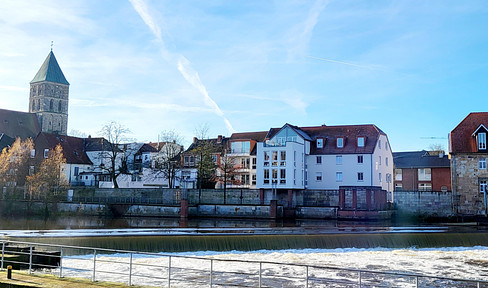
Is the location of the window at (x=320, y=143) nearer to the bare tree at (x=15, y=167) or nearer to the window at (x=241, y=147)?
the window at (x=241, y=147)

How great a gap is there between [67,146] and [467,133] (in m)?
64.1

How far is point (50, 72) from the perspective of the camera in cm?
11856

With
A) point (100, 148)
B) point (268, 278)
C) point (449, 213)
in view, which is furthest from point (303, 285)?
point (100, 148)

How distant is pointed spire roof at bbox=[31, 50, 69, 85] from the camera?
118 meters

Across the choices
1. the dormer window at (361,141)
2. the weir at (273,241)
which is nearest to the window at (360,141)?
the dormer window at (361,141)

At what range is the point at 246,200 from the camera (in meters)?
62.8

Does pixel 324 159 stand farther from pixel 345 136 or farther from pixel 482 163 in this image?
pixel 482 163

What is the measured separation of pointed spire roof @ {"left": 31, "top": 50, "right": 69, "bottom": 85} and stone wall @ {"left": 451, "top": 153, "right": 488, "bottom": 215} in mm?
95838

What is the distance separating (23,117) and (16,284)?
100 metres

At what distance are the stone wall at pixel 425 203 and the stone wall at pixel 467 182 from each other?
4.10ft

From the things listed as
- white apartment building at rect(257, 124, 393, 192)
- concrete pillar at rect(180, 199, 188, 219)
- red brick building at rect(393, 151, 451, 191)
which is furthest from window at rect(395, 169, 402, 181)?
concrete pillar at rect(180, 199, 188, 219)

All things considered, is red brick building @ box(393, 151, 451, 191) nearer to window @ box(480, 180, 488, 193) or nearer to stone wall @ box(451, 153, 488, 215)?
stone wall @ box(451, 153, 488, 215)

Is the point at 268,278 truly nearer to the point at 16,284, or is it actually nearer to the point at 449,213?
the point at 16,284

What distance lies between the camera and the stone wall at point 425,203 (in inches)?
2186
